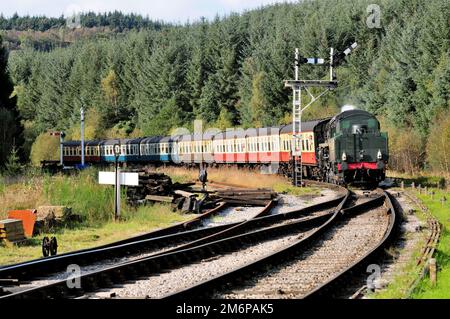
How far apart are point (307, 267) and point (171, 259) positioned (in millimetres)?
2263

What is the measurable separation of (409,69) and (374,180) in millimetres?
30632

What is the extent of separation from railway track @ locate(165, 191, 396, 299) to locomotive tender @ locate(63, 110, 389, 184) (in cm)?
732

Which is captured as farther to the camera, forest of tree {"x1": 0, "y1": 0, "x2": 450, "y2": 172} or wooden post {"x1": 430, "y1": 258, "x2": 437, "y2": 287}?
forest of tree {"x1": 0, "y1": 0, "x2": 450, "y2": 172}

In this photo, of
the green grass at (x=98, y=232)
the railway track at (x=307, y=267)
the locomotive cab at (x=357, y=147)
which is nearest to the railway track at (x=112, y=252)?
the green grass at (x=98, y=232)

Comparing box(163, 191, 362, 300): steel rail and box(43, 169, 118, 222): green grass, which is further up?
box(43, 169, 118, 222): green grass

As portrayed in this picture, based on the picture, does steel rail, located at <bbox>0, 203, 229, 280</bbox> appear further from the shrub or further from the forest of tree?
the forest of tree

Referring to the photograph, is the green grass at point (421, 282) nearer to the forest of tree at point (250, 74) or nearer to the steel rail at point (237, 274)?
the steel rail at point (237, 274)

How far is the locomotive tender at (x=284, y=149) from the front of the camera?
26.8 m

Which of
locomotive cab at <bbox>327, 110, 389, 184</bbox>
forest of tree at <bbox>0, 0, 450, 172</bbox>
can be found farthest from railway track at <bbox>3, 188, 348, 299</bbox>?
forest of tree at <bbox>0, 0, 450, 172</bbox>

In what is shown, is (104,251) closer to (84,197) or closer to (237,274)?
(237,274)

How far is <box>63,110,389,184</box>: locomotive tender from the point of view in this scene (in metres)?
26.8

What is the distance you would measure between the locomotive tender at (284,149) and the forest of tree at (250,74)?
6124 mm
